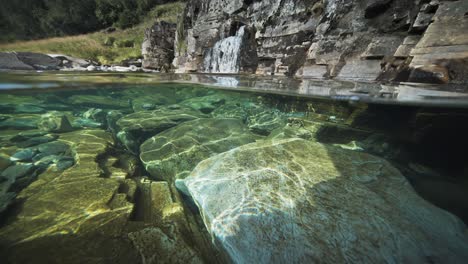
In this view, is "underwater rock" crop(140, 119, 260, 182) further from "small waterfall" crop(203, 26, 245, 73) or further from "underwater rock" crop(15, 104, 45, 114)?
"small waterfall" crop(203, 26, 245, 73)

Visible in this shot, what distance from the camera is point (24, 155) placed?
11.9ft

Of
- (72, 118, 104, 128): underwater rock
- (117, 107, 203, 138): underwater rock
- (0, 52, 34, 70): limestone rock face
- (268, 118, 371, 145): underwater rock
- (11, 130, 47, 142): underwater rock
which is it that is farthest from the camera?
(0, 52, 34, 70): limestone rock face

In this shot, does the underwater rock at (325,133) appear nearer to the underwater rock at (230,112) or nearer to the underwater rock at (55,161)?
the underwater rock at (230,112)

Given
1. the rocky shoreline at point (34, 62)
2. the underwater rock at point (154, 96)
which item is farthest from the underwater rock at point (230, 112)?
the rocky shoreline at point (34, 62)

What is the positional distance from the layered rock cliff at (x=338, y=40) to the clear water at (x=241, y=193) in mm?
2420

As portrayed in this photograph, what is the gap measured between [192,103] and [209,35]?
8.58 m

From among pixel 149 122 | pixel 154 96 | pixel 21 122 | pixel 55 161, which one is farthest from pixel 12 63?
pixel 55 161

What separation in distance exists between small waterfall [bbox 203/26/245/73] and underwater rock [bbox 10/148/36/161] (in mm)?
9366

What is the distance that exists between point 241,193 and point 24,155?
4627mm

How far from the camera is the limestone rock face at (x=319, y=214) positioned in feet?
5.41

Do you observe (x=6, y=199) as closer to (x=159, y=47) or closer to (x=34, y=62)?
(x=34, y=62)

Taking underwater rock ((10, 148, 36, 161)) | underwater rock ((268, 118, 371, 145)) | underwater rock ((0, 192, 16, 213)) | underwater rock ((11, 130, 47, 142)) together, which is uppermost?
underwater rock ((268, 118, 371, 145))

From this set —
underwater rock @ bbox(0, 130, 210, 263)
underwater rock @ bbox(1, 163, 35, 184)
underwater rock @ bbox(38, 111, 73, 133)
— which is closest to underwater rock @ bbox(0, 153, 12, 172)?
underwater rock @ bbox(1, 163, 35, 184)

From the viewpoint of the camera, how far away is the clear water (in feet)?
5.54
